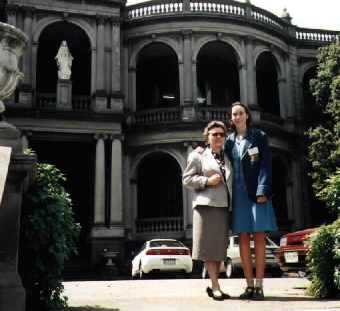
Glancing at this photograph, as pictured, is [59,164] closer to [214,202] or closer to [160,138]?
[160,138]

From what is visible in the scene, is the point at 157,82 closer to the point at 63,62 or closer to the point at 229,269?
the point at 63,62

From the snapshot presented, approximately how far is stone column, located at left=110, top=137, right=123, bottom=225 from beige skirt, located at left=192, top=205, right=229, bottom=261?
15.6 metres

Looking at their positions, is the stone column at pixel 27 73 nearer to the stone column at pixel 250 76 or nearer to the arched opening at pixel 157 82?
the arched opening at pixel 157 82

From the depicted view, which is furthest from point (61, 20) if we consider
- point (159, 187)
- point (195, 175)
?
point (195, 175)

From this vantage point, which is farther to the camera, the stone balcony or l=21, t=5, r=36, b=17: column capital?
the stone balcony

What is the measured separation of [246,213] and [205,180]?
58 cm

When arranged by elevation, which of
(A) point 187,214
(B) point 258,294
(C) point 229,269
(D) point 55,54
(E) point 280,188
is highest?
(D) point 55,54

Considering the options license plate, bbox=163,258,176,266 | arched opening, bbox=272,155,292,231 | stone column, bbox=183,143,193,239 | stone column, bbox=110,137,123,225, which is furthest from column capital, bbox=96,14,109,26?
license plate, bbox=163,258,176,266

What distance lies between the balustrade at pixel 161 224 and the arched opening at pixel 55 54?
6.98 meters

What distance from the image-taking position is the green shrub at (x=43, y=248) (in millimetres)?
4930

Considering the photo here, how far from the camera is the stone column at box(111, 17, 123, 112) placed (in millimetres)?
22203

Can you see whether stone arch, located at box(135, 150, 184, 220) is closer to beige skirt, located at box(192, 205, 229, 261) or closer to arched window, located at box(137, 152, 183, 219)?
arched window, located at box(137, 152, 183, 219)

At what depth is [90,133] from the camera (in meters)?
21.7

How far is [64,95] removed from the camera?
21828 mm
